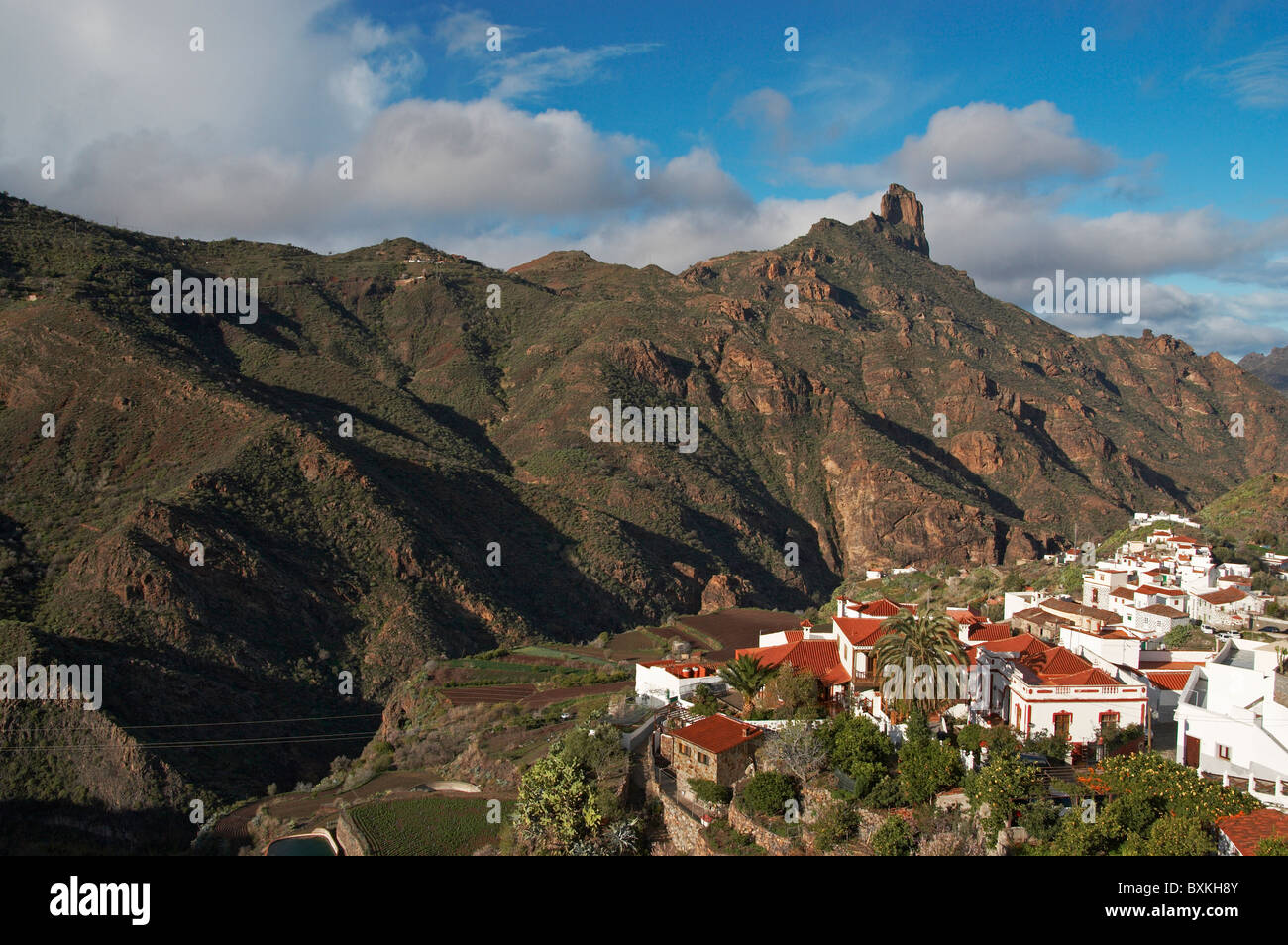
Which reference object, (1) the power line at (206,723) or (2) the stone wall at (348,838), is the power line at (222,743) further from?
(2) the stone wall at (348,838)

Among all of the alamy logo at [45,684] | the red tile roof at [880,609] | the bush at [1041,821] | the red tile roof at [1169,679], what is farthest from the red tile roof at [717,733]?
the alamy logo at [45,684]

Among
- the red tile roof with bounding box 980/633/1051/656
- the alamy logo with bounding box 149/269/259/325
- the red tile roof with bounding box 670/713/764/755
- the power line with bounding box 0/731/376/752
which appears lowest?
the power line with bounding box 0/731/376/752

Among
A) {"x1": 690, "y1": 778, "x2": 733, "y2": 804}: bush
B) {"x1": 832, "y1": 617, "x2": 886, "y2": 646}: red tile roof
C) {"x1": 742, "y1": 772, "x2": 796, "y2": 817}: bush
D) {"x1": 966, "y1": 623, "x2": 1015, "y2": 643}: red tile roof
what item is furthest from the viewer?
{"x1": 966, "y1": 623, "x2": 1015, "y2": 643}: red tile roof

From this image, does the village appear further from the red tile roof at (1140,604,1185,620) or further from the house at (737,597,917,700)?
the red tile roof at (1140,604,1185,620)

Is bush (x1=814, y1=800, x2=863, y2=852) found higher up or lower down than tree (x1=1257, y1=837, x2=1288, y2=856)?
lower down

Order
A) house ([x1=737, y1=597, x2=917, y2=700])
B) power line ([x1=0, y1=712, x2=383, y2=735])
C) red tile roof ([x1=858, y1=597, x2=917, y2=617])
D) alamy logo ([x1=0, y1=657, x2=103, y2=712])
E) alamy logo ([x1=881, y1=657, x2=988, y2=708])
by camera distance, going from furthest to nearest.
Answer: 1. alamy logo ([x1=0, y1=657, x2=103, y2=712])
2. power line ([x1=0, y1=712, x2=383, y2=735])
3. red tile roof ([x1=858, y1=597, x2=917, y2=617])
4. house ([x1=737, y1=597, x2=917, y2=700])
5. alamy logo ([x1=881, y1=657, x2=988, y2=708])
